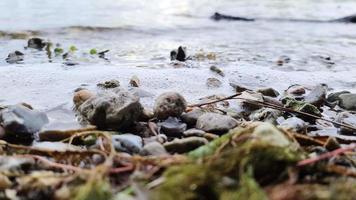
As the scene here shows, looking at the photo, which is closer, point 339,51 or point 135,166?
point 135,166

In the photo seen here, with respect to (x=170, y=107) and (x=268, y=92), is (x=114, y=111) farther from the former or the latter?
(x=268, y=92)

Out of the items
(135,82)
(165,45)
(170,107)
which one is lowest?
(165,45)

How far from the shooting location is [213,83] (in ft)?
12.9

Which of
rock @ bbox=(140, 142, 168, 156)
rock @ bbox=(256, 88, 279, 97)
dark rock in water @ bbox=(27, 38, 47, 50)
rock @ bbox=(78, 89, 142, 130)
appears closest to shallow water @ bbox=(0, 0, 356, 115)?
dark rock in water @ bbox=(27, 38, 47, 50)

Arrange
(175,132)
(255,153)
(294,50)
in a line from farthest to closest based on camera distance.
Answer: (294,50)
(175,132)
(255,153)

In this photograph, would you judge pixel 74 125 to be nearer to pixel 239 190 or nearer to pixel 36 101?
pixel 36 101

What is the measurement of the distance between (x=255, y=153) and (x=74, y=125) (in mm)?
1500

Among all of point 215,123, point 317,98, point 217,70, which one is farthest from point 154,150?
point 217,70

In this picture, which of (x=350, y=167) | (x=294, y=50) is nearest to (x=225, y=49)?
(x=294, y=50)

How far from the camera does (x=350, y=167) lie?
1640mm

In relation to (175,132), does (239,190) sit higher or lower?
higher

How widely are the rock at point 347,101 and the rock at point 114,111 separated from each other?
145 cm

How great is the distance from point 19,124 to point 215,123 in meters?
0.96

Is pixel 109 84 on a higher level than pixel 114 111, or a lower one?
lower
